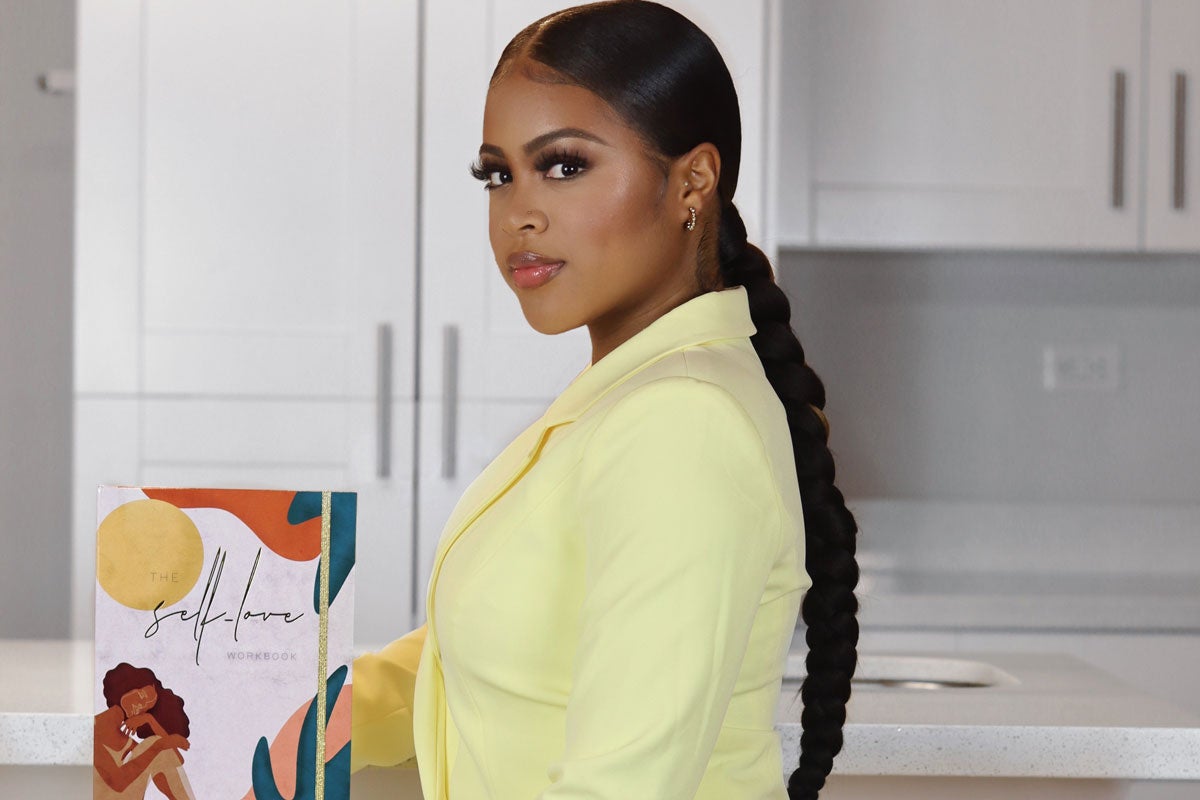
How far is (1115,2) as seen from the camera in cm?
240

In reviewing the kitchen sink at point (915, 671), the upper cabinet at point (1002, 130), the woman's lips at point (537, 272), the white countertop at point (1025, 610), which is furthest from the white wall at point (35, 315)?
the woman's lips at point (537, 272)

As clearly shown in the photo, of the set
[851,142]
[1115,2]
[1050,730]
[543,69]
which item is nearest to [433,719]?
[543,69]

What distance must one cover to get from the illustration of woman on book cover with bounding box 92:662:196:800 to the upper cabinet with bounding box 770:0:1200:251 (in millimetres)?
1818

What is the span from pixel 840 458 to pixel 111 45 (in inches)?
64.7

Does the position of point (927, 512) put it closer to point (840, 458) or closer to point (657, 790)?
point (840, 458)

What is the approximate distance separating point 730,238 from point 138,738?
18.7 inches

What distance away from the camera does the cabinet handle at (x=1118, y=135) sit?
240cm

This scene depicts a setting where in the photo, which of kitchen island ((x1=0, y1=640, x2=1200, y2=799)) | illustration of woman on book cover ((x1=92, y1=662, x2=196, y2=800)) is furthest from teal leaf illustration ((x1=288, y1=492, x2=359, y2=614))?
kitchen island ((x1=0, y1=640, x2=1200, y2=799))

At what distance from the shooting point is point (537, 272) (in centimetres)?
77

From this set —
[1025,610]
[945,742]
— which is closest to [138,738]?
[945,742]

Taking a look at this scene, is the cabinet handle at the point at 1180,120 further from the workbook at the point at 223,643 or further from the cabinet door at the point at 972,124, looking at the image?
the workbook at the point at 223,643

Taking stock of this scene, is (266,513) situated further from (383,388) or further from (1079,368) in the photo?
(1079,368)

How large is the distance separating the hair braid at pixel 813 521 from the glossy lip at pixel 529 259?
0.15 metres

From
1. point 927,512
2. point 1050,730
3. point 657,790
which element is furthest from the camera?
point 927,512
